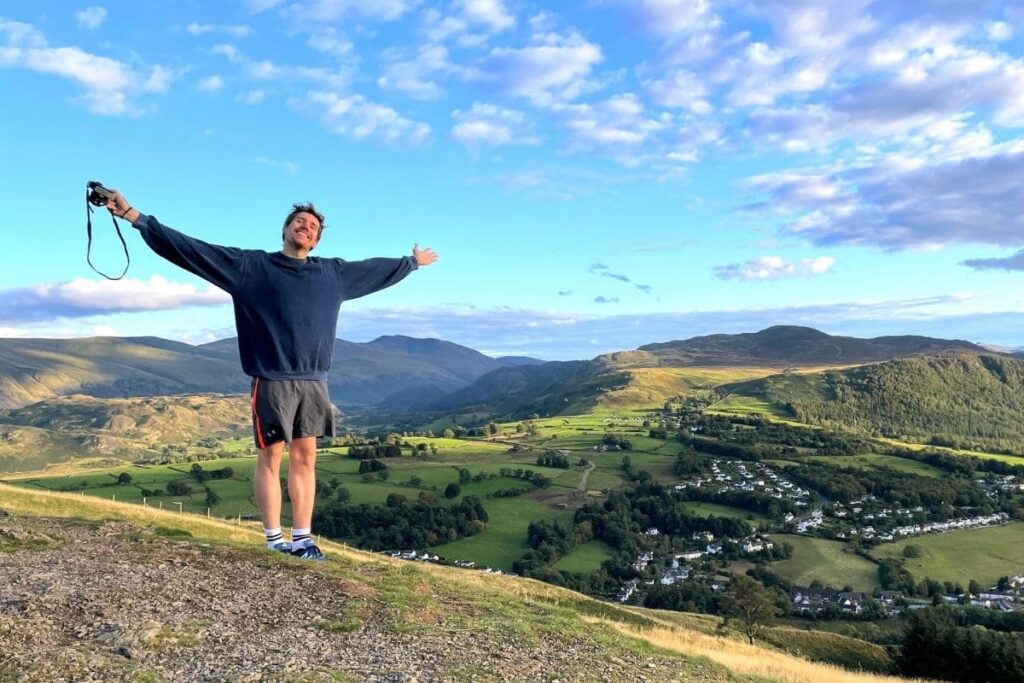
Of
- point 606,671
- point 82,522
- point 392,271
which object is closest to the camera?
point 606,671

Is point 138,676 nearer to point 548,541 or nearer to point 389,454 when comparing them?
point 548,541

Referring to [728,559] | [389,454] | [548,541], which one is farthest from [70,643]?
[389,454]

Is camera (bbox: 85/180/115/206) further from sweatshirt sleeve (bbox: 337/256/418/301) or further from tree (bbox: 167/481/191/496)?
tree (bbox: 167/481/191/496)

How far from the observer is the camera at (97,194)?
705 cm

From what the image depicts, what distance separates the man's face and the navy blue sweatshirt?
0.24m

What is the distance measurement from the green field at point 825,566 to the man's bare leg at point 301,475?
9420 cm

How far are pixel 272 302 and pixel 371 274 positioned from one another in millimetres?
1514

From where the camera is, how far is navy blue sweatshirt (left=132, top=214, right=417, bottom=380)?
25.5ft

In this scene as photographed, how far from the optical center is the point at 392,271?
9.22 metres

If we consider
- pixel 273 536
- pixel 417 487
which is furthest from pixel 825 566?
pixel 273 536

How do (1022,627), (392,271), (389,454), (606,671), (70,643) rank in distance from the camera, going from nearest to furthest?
(70,643), (606,671), (392,271), (1022,627), (389,454)

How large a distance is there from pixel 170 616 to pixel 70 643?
1.15 metres

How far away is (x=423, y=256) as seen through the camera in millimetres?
9586

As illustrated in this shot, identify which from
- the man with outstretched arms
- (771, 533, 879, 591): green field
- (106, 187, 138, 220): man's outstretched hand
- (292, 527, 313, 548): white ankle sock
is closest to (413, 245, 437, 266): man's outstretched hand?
the man with outstretched arms
